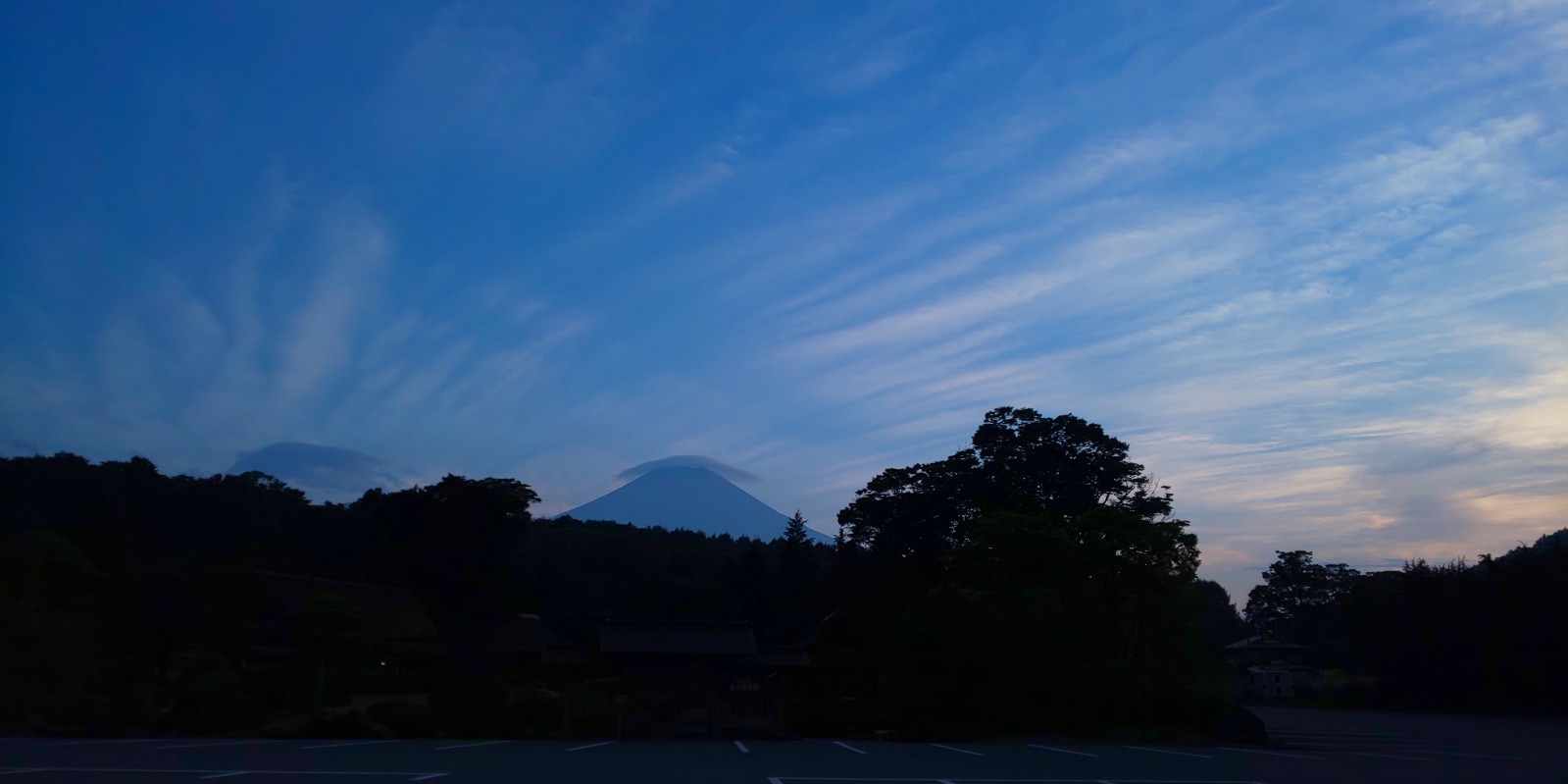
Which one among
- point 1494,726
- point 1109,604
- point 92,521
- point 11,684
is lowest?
point 1494,726

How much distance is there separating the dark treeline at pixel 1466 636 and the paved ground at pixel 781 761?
13256 mm

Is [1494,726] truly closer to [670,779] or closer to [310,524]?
[670,779]

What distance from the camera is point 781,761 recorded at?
14375mm

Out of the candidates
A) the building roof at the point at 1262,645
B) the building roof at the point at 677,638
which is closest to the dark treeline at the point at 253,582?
the building roof at the point at 677,638

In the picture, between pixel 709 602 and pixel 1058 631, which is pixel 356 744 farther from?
pixel 709 602

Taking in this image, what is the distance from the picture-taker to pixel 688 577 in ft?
170

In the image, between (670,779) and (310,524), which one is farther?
(310,524)

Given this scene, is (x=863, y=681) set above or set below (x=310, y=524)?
below

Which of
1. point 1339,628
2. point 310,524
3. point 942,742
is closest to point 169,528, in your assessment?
point 310,524

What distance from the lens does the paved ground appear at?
11000mm

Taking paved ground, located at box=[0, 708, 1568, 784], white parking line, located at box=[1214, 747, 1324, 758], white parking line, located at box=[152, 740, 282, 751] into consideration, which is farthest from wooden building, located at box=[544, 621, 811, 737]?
white parking line, located at box=[1214, 747, 1324, 758]

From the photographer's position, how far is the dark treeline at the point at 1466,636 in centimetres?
3009

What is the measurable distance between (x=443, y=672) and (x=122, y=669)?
29.0 feet

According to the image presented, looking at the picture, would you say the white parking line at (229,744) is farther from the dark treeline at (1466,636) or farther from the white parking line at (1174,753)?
the dark treeline at (1466,636)
